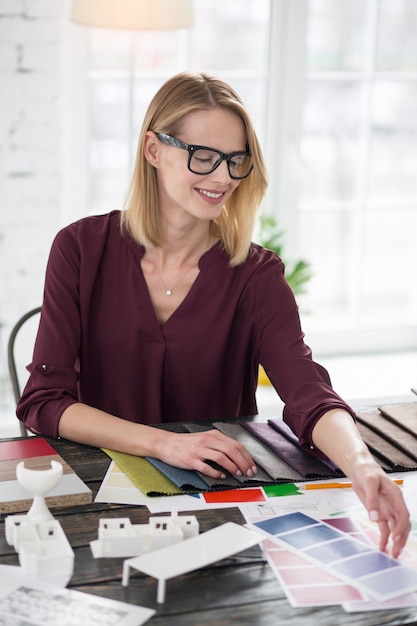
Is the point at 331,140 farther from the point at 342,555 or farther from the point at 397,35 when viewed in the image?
the point at 342,555

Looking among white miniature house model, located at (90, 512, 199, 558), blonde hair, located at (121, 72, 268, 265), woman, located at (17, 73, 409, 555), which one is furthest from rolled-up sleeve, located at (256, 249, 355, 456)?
white miniature house model, located at (90, 512, 199, 558)

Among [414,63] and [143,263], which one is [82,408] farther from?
[414,63]

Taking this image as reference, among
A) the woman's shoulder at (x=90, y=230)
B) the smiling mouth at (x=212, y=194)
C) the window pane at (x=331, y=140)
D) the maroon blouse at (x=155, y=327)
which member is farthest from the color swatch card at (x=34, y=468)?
the window pane at (x=331, y=140)

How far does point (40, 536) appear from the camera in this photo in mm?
1376

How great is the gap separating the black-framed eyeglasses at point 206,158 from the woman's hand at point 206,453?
580mm

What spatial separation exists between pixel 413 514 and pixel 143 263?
0.88 metres

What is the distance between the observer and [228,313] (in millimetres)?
2094

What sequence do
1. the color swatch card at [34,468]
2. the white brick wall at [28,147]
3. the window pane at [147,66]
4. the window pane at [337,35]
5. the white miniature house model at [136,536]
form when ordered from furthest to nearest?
the window pane at [337,35] → the window pane at [147,66] → the white brick wall at [28,147] → the color swatch card at [34,468] → the white miniature house model at [136,536]

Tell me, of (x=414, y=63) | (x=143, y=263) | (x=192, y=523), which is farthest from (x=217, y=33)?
(x=192, y=523)

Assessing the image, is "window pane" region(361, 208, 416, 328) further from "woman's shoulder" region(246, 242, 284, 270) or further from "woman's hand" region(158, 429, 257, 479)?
"woman's hand" region(158, 429, 257, 479)

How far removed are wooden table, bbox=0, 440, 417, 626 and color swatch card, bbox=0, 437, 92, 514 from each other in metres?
0.07

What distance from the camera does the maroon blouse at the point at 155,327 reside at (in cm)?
206

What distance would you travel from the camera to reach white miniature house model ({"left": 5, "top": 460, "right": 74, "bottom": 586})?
1.30 meters

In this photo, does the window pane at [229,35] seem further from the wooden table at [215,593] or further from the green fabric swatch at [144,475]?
the wooden table at [215,593]
